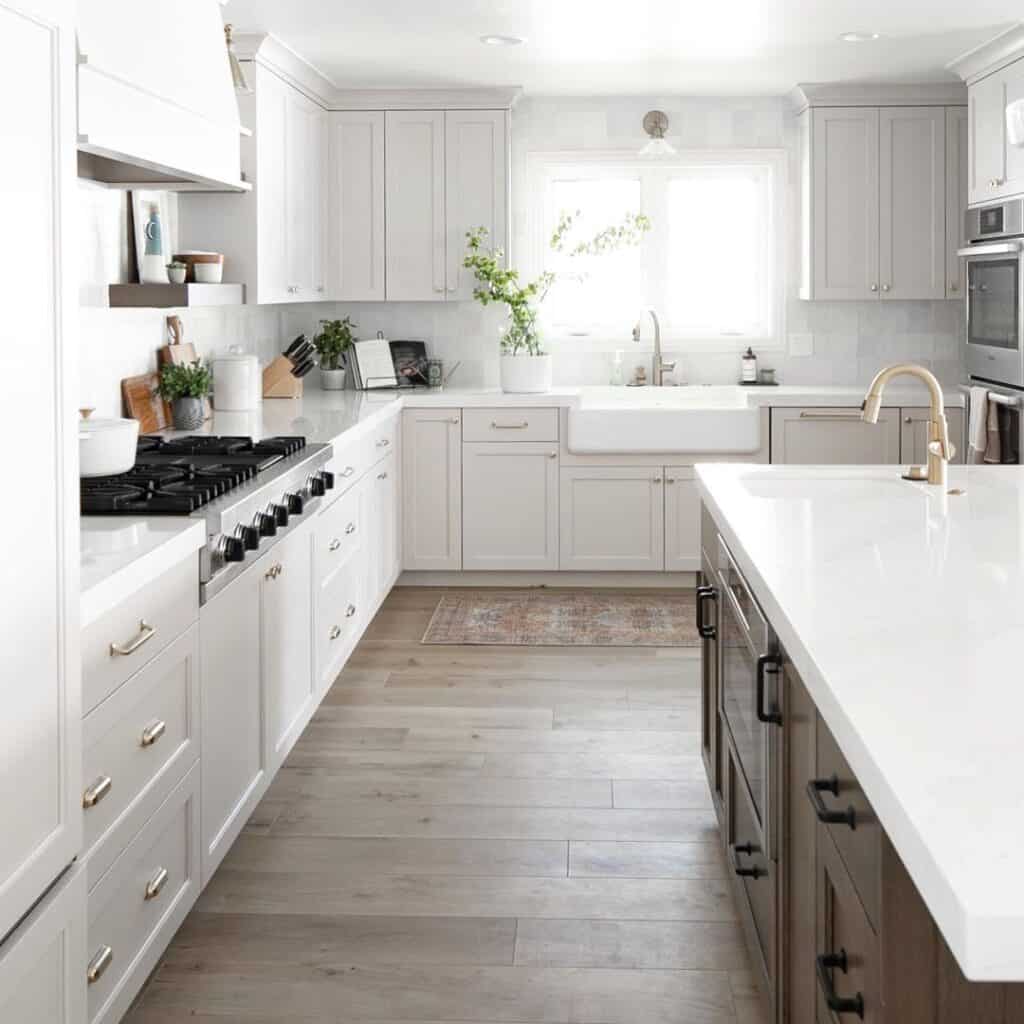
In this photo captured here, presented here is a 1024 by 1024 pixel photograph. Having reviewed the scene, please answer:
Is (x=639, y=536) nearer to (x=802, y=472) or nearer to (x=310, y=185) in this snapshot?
(x=310, y=185)

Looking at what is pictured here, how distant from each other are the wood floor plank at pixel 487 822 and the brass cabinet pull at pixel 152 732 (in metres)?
1.01

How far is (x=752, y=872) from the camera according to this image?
2.55 metres

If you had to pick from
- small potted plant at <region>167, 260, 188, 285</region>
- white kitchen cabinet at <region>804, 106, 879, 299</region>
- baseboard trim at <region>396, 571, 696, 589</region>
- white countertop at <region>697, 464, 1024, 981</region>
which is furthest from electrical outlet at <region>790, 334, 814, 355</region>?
white countertop at <region>697, 464, 1024, 981</region>

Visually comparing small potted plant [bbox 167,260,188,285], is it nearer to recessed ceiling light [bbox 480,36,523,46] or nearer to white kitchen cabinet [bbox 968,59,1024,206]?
recessed ceiling light [bbox 480,36,523,46]

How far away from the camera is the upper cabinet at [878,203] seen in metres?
6.50

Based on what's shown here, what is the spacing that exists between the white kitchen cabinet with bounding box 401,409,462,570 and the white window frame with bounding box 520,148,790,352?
93 cm

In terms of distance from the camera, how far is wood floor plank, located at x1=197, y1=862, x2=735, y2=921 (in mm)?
3039

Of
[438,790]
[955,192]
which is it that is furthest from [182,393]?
[955,192]

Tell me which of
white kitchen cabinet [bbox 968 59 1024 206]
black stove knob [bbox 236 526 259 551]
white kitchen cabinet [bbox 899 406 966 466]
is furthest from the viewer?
white kitchen cabinet [bbox 899 406 966 466]

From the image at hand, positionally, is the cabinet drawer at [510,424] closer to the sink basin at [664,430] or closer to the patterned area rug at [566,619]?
the sink basin at [664,430]

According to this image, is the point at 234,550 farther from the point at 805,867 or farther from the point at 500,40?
the point at 500,40

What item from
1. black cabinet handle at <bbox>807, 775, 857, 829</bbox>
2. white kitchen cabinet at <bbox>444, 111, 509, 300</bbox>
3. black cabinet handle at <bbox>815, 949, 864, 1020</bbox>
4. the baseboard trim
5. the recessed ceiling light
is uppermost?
the recessed ceiling light

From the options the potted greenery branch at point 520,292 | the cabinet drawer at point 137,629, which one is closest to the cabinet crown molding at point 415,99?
the potted greenery branch at point 520,292

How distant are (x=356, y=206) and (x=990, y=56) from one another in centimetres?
290
